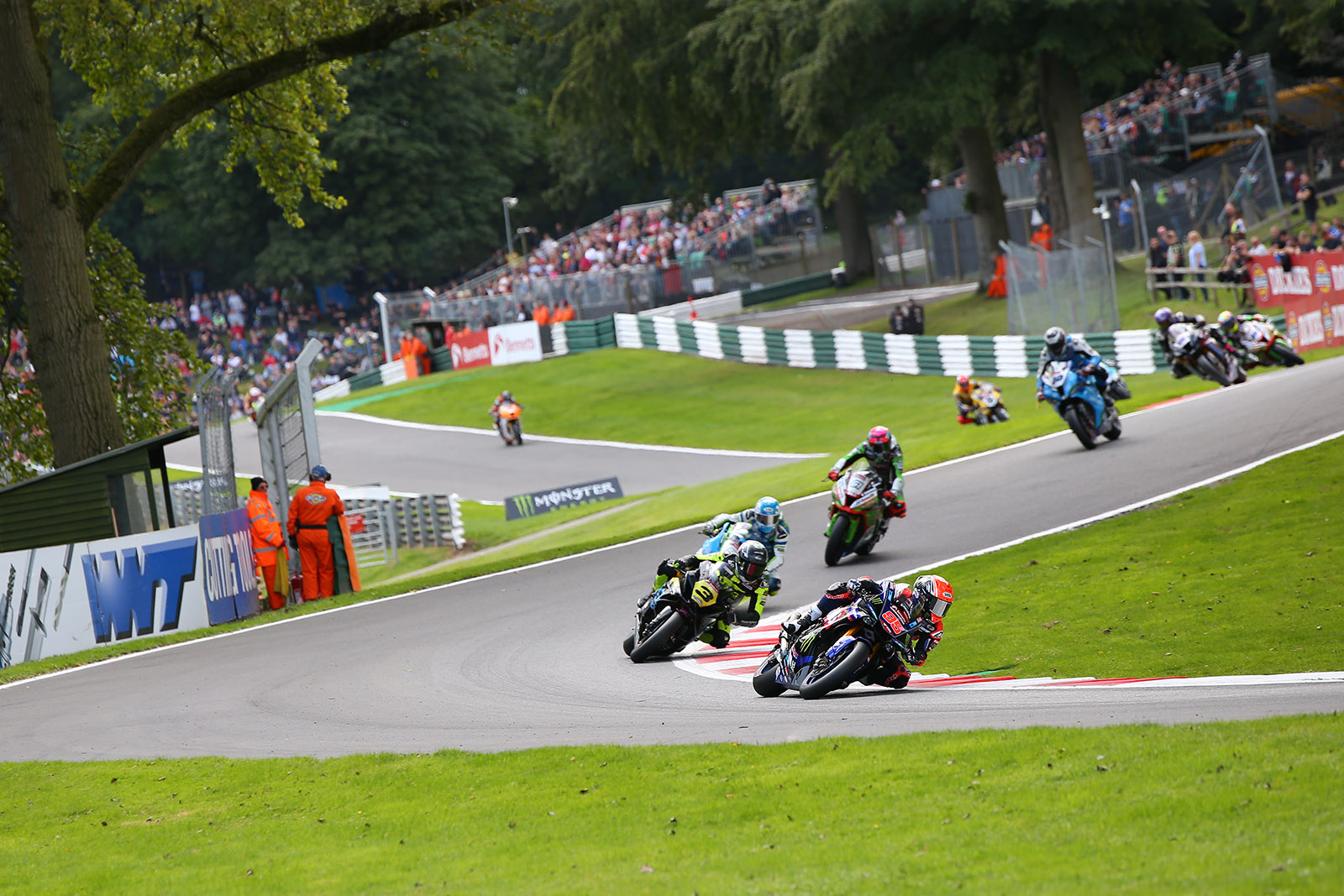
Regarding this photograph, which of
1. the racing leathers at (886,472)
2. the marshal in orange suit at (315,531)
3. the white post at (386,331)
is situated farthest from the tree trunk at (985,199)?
the marshal in orange suit at (315,531)

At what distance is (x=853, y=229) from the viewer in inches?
2365

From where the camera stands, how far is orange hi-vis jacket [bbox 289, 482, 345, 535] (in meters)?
18.5

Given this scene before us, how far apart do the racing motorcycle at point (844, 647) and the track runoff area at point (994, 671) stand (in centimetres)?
56

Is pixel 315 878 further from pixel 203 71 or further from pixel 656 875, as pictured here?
pixel 203 71

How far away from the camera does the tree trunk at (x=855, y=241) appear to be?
59.8 meters

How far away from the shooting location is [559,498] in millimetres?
28484

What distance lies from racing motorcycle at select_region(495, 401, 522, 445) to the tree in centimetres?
1455

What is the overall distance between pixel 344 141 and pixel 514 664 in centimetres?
6241

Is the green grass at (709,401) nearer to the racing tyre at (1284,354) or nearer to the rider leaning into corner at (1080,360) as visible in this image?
the racing tyre at (1284,354)

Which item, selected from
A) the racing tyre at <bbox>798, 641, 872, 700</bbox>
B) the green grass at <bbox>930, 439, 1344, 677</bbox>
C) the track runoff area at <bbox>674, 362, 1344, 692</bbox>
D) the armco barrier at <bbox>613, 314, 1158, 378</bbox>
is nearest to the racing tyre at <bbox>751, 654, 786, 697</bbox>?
the racing tyre at <bbox>798, 641, 872, 700</bbox>

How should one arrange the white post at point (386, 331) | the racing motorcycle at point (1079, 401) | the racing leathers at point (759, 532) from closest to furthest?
the racing leathers at point (759, 532), the racing motorcycle at point (1079, 401), the white post at point (386, 331)

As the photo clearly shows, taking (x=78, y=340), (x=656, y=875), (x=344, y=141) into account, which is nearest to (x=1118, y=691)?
(x=656, y=875)

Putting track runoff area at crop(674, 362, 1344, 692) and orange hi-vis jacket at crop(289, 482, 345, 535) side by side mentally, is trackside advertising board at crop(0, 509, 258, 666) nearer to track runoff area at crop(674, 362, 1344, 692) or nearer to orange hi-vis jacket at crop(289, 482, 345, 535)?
orange hi-vis jacket at crop(289, 482, 345, 535)

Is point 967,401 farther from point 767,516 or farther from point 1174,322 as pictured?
point 767,516
